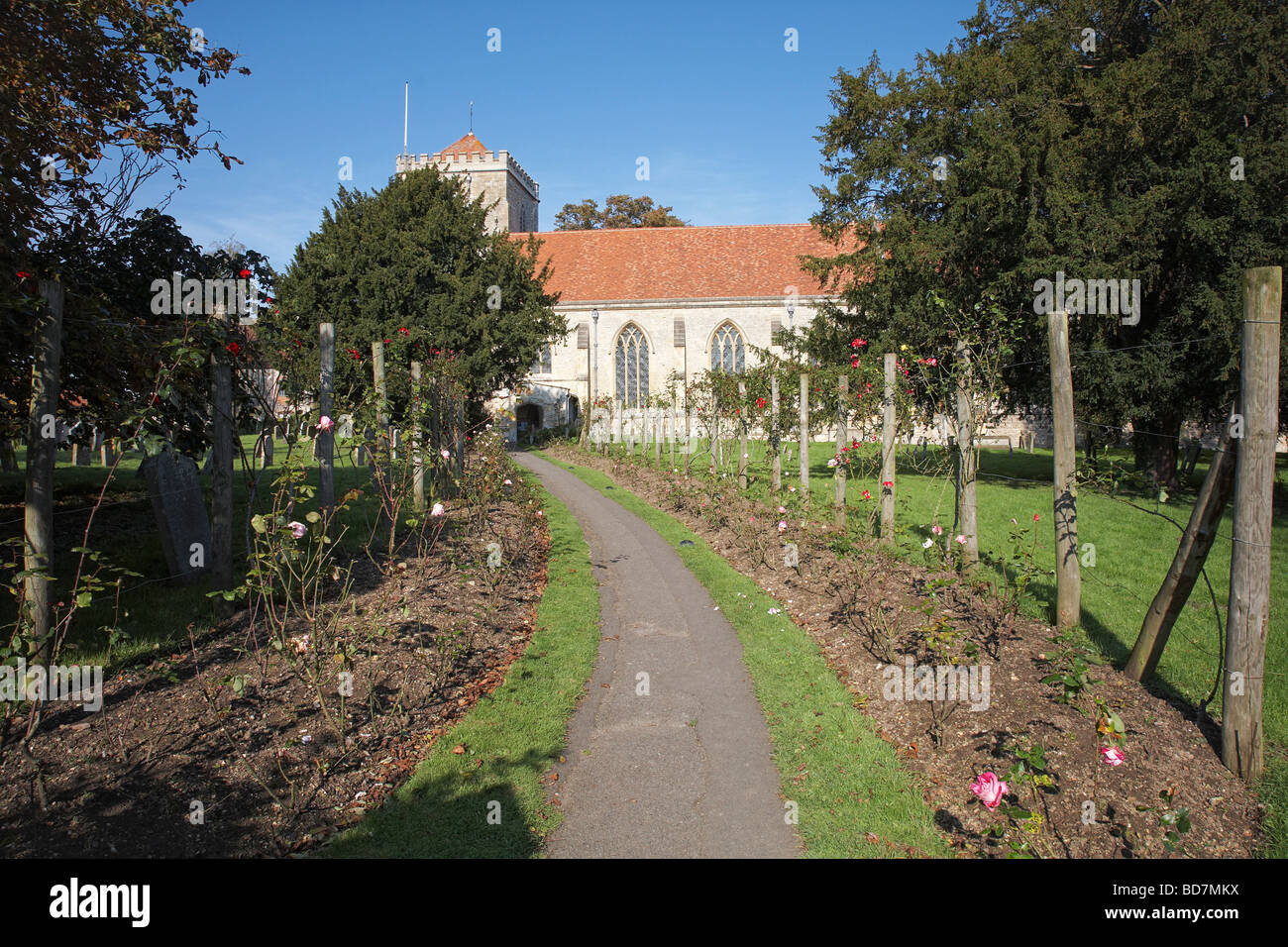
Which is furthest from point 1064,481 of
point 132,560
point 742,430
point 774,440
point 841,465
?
point 742,430

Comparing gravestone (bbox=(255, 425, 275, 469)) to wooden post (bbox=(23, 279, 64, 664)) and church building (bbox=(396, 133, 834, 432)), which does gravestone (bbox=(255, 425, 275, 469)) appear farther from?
church building (bbox=(396, 133, 834, 432))

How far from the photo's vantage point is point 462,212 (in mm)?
27703

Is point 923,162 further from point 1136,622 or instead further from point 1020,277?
point 1136,622

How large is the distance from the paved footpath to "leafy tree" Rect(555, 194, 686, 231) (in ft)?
153

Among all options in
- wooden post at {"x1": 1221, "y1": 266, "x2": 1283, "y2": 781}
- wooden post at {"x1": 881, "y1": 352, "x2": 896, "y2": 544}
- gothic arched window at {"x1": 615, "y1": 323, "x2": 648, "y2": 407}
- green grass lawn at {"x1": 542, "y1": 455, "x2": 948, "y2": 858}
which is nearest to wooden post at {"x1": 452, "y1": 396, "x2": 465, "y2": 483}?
green grass lawn at {"x1": 542, "y1": 455, "x2": 948, "y2": 858}

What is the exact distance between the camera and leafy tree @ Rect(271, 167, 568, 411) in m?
25.5

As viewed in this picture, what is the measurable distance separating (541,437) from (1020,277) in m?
23.1

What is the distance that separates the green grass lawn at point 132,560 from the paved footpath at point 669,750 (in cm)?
316

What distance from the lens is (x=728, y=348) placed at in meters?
39.7

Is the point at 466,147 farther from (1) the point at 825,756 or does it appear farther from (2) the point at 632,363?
(1) the point at 825,756

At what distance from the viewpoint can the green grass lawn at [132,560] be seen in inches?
236

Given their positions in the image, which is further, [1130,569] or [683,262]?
[683,262]

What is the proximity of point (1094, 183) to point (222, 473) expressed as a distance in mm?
19698
